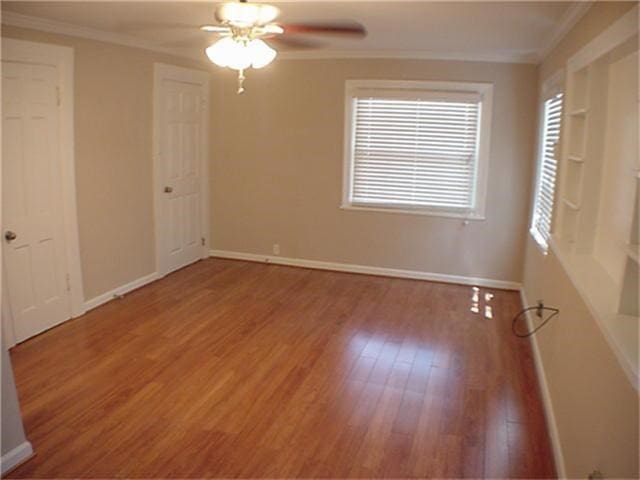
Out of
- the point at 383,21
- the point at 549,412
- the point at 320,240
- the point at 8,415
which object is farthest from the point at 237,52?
the point at 320,240

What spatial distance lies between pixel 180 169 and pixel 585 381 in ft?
15.3

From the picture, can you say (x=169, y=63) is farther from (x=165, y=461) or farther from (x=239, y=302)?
(x=165, y=461)

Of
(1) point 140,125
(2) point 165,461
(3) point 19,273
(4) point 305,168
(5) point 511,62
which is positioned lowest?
(2) point 165,461

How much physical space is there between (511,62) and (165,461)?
4.66 m

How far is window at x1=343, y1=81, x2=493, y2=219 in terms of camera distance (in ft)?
17.7

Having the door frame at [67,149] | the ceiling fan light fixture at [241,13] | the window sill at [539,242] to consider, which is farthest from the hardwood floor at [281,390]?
the ceiling fan light fixture at [241,13]

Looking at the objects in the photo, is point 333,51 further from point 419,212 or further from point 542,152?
point 542,152

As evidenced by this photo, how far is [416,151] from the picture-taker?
5629mm

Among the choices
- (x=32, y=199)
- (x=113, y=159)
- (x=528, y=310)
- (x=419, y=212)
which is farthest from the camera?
(x=419, y=212)

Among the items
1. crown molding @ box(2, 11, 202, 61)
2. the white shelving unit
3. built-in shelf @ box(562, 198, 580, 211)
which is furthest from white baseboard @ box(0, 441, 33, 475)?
built-in shelf @ box(562, 198, 580, 211)

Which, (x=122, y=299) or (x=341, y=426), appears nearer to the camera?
(x=341, y=426)

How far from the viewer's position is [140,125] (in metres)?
5.07

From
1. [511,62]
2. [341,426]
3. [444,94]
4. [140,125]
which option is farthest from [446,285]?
[140,125]

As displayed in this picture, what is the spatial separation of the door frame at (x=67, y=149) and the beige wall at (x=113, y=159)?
0.07 meters
